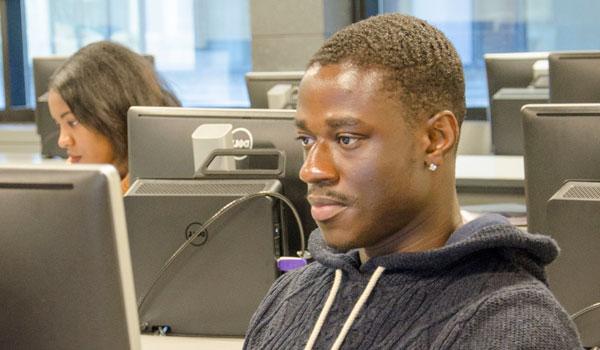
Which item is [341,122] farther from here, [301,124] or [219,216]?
[219,216]

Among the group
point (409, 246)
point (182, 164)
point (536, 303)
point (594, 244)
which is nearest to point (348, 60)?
point (409, 246)

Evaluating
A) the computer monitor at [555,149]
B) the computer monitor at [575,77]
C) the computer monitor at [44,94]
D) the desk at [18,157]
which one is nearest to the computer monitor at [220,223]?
the computer monitor at [555,149]

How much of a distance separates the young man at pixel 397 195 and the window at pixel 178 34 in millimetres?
5039

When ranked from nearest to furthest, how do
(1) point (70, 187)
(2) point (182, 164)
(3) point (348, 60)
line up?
(3) point (348, 60) → (1) point (70, 187) → (2) point (182, 164)

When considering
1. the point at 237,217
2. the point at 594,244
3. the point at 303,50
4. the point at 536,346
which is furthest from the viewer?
the point at 303,50

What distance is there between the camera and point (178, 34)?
6.22 m

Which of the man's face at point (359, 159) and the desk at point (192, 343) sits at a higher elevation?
the man's face at point (359, 159)

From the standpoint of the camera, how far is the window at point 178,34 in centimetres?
616

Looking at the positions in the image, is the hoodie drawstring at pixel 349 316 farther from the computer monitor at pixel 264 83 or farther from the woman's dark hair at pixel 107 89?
the computer monitor at pixel 264 83

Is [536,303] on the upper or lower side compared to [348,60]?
lower

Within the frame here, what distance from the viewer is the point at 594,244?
5.59ft

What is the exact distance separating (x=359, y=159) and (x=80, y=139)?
1.63 m

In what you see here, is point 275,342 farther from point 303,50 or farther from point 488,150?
point 303,50

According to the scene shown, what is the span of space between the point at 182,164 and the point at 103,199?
2.94ft
